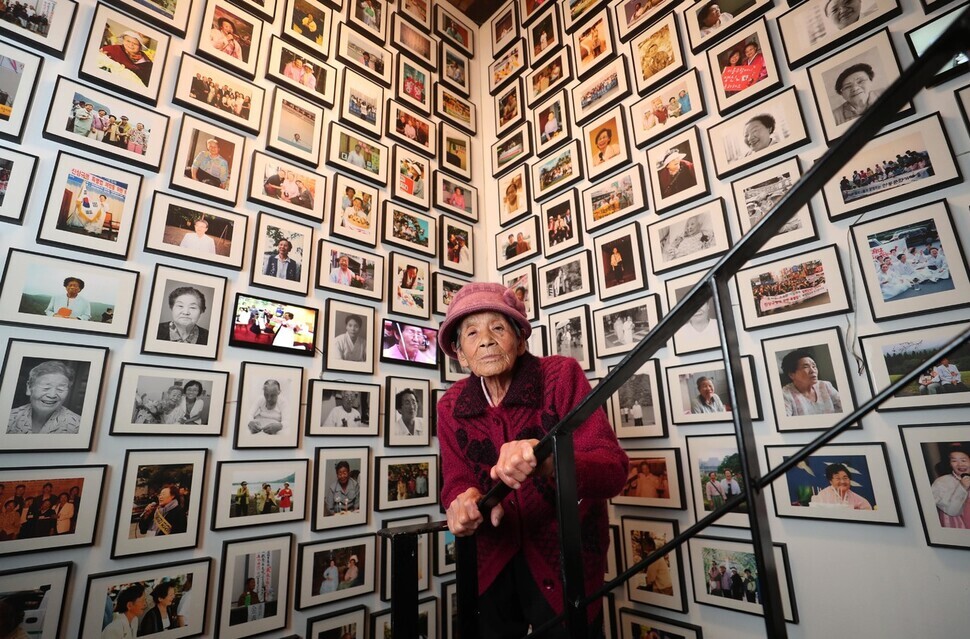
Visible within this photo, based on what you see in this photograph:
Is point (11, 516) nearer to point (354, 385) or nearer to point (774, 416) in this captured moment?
point (354, 385)

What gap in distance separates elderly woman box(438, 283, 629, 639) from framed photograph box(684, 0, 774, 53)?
1681mm

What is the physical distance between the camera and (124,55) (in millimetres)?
1955

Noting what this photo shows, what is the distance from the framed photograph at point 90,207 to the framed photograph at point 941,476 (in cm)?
288

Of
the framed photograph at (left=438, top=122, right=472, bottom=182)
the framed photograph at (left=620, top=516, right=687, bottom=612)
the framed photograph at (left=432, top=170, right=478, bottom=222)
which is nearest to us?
the framed photograph at (left=620, top=516, right=687, bottom=612)

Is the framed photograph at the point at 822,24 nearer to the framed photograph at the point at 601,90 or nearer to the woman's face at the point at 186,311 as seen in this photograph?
the framed photograph at the point at 601,90

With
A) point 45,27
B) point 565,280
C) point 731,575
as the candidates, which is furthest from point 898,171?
point 45,27

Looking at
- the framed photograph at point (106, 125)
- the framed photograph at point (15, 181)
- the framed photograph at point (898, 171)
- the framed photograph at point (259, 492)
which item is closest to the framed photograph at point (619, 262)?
the framed photograph at point (898, 171)

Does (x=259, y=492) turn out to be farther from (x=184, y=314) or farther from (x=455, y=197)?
(x=455, y=197)

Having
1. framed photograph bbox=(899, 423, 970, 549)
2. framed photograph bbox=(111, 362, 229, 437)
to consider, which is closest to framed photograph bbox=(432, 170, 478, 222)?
framed photograph bbox=(111, 362, 229, 437)

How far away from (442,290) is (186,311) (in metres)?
1.37

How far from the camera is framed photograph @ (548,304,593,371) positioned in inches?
98.0

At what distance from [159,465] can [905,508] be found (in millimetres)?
2577

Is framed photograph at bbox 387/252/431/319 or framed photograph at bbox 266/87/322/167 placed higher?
framed photograph at bbox 266/87/322/167

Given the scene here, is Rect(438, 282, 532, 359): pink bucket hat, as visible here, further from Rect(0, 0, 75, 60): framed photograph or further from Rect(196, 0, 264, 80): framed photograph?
Rect(0, 0, 75, 60): framed photograph
